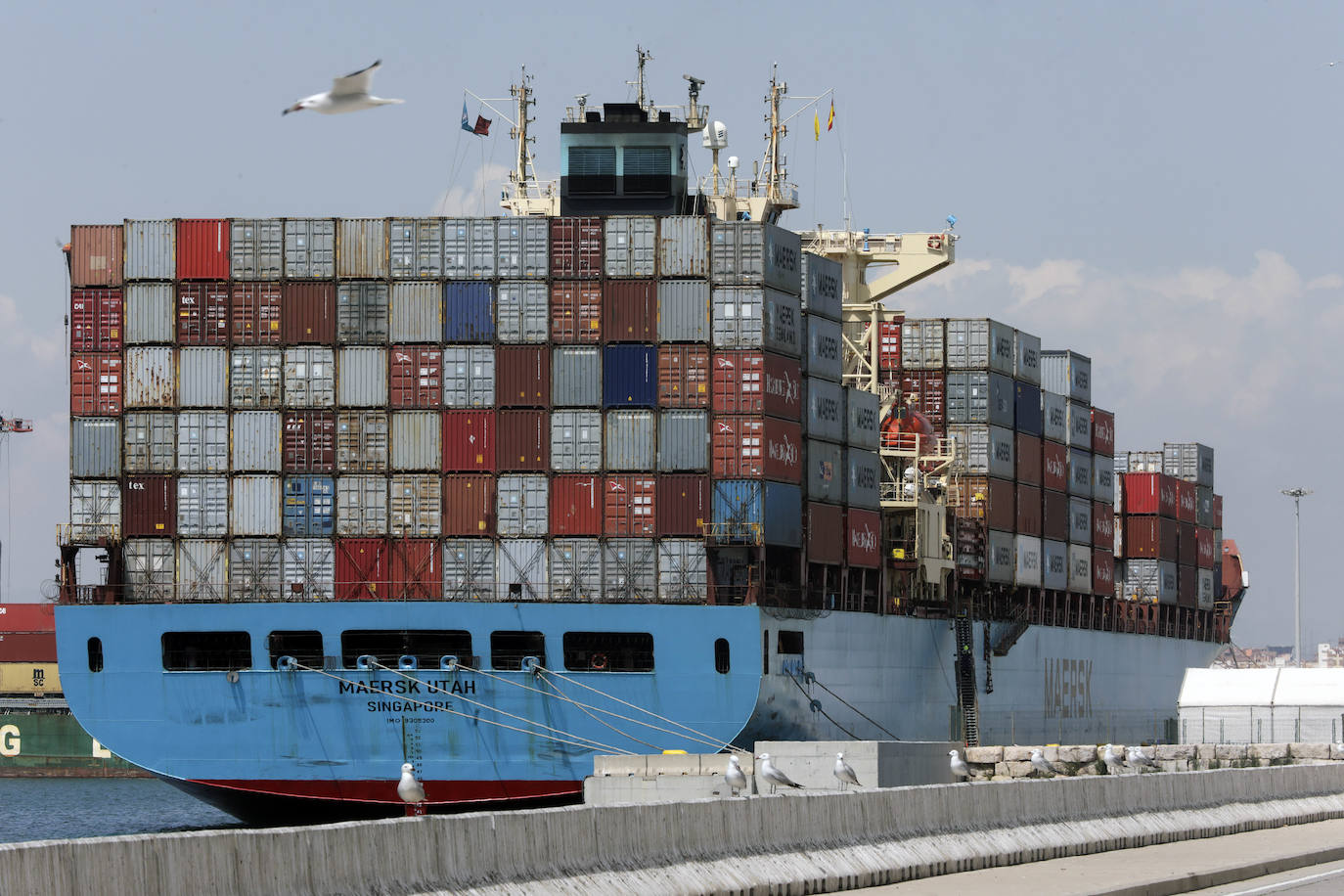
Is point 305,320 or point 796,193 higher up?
point 796,193

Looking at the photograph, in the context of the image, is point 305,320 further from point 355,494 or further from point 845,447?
point 845,447

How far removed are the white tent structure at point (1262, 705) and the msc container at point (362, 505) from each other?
42660 mm

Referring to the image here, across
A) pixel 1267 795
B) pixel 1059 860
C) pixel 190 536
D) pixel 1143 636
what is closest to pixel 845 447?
pixel 190 536

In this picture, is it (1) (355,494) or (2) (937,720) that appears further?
(2) (937,720)

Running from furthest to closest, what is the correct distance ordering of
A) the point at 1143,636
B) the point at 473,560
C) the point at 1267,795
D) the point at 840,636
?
the point at 1143,636 < the point at 840,636 < the point at 473,560 < the point at 1267,795

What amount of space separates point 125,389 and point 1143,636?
5420 centimetres

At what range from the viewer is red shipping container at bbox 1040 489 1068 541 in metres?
74.8

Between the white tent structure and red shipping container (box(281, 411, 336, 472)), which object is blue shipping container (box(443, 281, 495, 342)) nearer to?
red shipping container (box(281, 411, 336, 472))

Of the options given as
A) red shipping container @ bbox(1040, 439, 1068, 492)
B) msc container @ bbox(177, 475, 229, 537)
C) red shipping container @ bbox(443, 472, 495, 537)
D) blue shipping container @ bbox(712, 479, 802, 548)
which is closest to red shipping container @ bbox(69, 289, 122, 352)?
msc container @ bbox(177, 475, 229, 537)

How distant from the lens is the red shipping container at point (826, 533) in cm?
5397

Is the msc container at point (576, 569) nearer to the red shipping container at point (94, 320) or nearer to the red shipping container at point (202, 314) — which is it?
the red shipping container at point (202, 314)

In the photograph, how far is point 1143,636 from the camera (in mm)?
91188

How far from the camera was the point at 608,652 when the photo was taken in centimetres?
4931

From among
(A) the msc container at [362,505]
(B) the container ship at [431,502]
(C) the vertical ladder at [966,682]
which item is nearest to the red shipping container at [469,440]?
(B) the container ship at [431,502]
